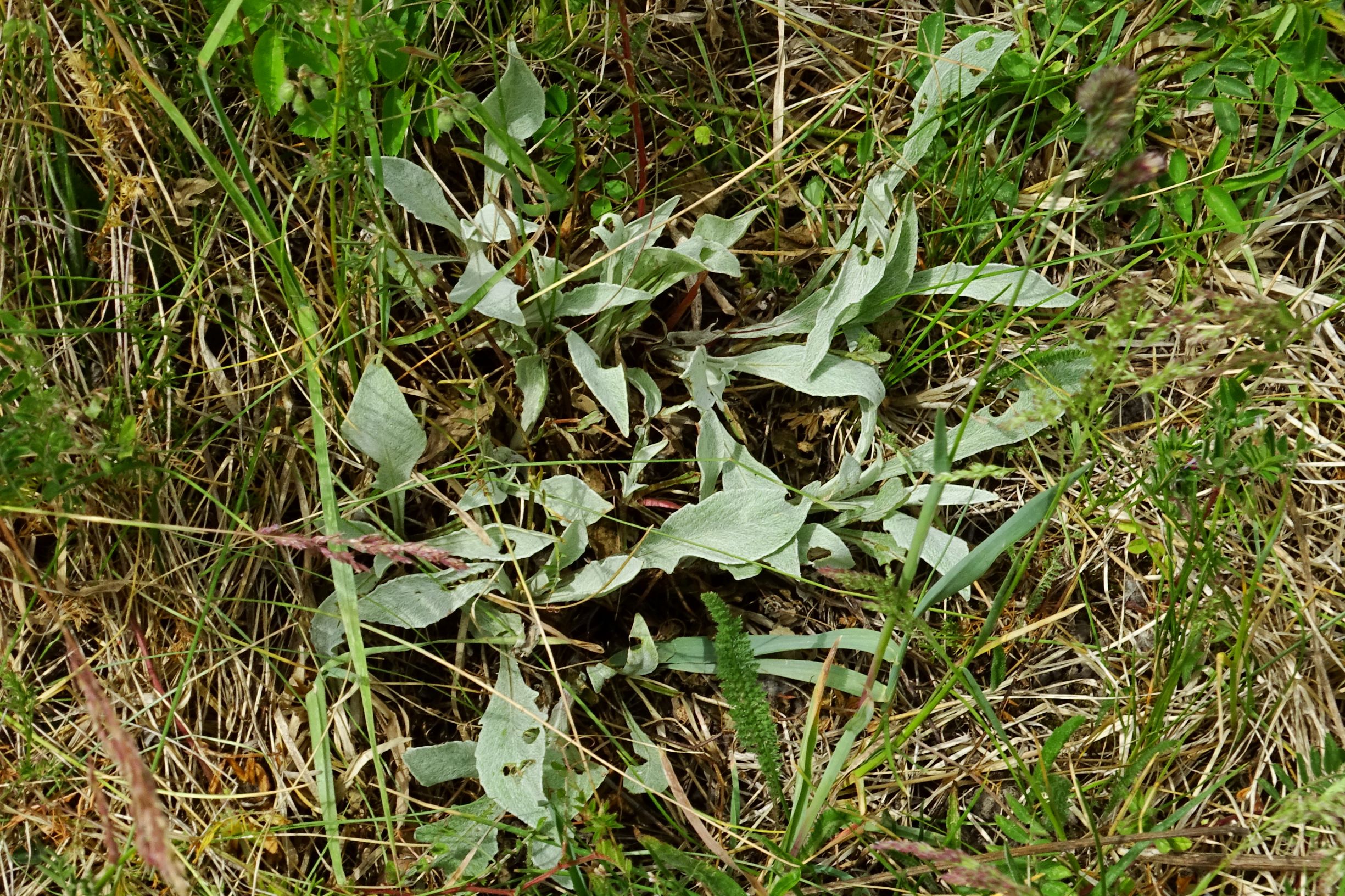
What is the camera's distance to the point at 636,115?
1693 millimetres

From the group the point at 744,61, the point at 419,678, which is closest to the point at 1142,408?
the point at 744,61

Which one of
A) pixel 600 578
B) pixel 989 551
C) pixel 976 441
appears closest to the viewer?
pixel 989 551

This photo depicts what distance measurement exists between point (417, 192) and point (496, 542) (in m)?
0.61

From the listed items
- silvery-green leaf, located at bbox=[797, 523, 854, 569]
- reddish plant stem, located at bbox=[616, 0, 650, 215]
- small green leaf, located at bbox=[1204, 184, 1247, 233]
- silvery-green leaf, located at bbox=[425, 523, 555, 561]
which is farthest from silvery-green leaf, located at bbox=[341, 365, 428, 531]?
small green leaf, located at bbox=[1204, 184, 1247, 233]

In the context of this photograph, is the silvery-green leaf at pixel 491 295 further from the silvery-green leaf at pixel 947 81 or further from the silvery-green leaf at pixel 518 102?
the silvery-green leaf at pixel 947 81

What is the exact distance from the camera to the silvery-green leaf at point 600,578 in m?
1.72

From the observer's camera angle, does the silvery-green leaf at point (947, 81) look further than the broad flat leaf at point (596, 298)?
Yes

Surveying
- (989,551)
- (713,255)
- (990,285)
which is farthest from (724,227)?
(989,551)

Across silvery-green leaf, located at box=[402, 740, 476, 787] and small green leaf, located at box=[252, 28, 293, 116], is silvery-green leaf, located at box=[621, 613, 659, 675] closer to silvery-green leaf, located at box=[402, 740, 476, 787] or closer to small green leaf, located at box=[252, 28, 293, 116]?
silvery-green leaf, located at box=[402, 740, 476, 787]

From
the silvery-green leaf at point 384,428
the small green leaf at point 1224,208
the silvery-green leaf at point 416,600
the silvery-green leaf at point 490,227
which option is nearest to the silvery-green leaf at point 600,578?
the silvery-green leaf at point 416,600

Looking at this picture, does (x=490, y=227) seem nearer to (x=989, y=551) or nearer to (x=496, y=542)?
(x=496, y=542)

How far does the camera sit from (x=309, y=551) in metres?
1.71

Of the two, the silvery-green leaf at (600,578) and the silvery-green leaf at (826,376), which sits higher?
the silvery-green leaf at (826,376)

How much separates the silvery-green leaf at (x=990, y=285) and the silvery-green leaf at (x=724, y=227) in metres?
0.33
